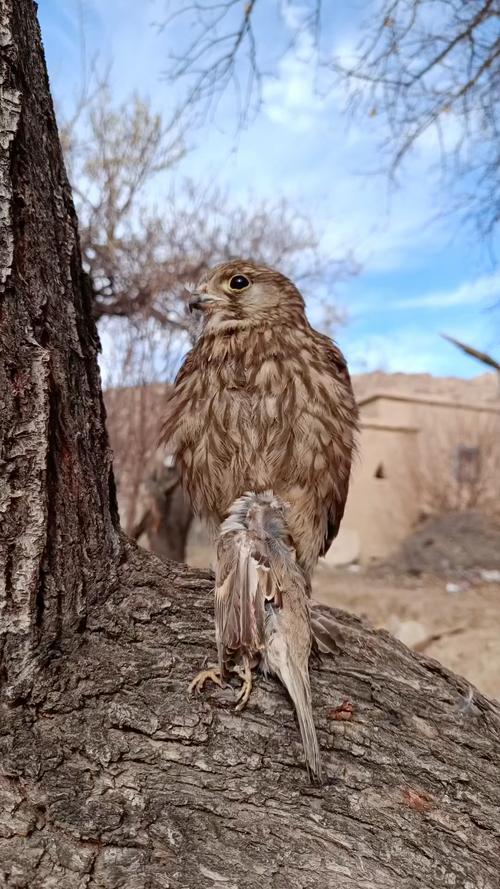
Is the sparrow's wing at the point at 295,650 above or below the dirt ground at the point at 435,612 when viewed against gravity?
above

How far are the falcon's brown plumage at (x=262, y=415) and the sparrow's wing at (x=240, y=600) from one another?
0.25 metres

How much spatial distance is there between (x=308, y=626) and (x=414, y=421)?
42.0 ft

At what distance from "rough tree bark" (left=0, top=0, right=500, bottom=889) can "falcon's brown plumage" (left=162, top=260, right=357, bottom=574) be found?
0.45m

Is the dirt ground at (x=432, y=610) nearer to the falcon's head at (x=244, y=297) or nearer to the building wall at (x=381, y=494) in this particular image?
the building wall at (x=381, y=494)

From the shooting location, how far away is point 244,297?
212 centimetres

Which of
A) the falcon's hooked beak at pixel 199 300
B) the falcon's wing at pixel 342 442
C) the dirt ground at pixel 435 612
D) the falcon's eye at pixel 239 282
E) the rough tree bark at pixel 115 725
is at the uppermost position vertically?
the falcon's eye at pixel 239 282

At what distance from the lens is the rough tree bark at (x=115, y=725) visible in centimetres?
123

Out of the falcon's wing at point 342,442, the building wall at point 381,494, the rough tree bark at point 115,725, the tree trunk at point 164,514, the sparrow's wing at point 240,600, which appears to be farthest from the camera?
the building wall at point 381,494

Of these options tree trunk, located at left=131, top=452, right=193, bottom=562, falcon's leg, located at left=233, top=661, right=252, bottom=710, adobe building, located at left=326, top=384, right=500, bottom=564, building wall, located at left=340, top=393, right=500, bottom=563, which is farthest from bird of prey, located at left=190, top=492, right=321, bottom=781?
building wall, located at left=340, top=393, right=500, bottom=563

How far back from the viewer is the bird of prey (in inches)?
54.6

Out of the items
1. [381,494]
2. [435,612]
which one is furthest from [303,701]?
[381,494]

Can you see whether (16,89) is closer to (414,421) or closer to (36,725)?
(36,725)

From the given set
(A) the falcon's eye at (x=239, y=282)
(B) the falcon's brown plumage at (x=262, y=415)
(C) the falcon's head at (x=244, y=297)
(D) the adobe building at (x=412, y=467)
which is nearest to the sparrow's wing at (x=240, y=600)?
(B) the falcon's brown plumage at (x=262, y=415)

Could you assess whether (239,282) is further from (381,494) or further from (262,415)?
(381,494)
